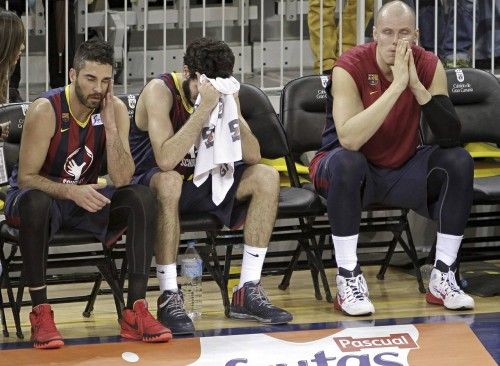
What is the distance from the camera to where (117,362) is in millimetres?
5109

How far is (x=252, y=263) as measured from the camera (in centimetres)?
584

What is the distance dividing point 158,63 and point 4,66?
9.29ft

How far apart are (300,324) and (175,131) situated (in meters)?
1.09

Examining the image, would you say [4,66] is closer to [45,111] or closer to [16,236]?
[45,111]

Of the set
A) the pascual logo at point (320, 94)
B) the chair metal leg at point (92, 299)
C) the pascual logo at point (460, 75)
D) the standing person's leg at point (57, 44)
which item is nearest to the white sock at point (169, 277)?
the chair metal leg at point (92, 299)

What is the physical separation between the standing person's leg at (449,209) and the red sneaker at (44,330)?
1902mm

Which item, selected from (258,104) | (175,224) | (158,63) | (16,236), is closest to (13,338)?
(16,236)

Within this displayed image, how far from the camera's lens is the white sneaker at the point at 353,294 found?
583 centimetres

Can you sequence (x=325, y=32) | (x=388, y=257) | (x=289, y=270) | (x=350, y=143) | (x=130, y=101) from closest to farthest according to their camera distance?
(x=350, y=143) < (x=130, y=101) < (x=289, y=270) < (x=388, y=257) < (x=325, y=32)

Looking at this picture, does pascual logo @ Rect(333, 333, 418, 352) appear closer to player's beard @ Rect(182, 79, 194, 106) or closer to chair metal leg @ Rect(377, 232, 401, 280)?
chair metal leg @ Rect(377, 232, 401, 280)

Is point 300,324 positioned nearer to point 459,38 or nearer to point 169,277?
point 169,277

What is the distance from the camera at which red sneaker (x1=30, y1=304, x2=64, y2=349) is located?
5.24 m

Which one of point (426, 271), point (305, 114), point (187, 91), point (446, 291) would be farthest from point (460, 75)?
point (187, 91)

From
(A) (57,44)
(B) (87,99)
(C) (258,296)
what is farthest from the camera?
(A) (57,44)
